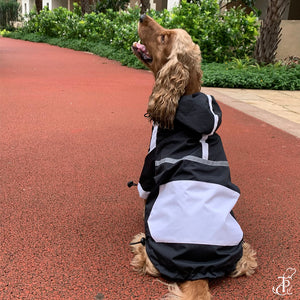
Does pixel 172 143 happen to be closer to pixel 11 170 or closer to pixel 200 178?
pixel 200 178

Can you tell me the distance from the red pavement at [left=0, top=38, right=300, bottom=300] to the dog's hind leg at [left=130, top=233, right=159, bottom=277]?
0.14 ft

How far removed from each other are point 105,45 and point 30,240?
13845 millimetres

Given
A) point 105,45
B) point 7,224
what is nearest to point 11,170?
point 7,224

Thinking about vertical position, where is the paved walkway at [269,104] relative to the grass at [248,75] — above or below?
below

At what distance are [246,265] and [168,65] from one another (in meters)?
1.33

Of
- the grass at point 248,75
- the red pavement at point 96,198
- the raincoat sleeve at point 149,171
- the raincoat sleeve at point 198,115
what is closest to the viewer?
the raincoat sleeve at point 198,115

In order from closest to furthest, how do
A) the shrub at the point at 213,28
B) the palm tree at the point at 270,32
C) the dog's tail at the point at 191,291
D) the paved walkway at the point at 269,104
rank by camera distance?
the dog's tail at the point at 191,291, the paved walkway at the point at 269,104, the palm tree at the point at 270,32, the shrub at the point at 213,28

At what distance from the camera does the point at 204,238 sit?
2.01m

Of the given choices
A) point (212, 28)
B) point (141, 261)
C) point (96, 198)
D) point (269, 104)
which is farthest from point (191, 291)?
point (212, 28)

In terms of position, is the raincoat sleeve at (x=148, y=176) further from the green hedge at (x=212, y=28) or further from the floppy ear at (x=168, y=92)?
the green hedge at (x=212, y=28)

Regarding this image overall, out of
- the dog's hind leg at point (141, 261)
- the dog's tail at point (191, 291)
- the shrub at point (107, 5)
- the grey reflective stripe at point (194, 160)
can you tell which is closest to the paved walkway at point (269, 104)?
the grey reflective stripe at point (194, 160)

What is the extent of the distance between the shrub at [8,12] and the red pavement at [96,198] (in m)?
27.8

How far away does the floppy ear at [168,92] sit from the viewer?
213 cm

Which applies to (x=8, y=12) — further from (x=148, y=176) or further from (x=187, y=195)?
(x=187, y=195)
